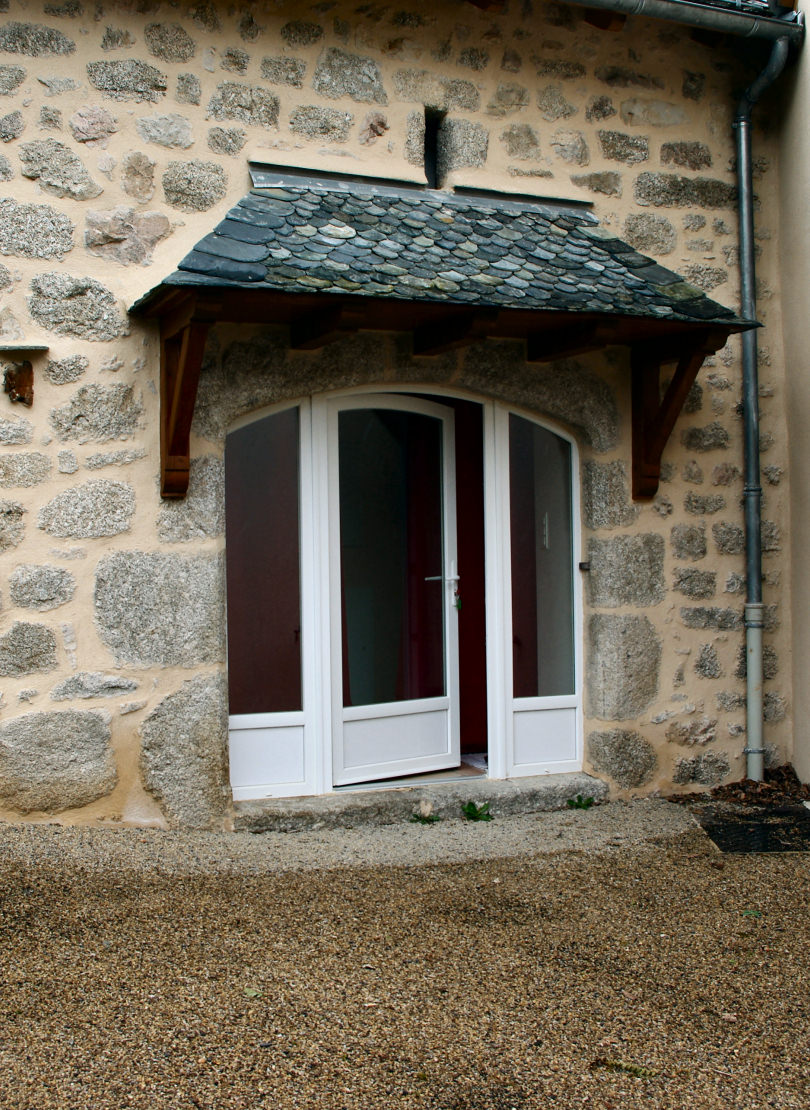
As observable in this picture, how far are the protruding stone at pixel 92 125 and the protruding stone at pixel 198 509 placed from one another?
1.37 metres

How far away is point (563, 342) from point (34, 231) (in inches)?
89.0

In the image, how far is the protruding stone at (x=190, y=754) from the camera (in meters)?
4.32

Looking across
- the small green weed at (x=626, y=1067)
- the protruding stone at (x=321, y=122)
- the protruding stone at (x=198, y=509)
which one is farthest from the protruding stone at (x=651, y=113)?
the small green weed at (x=626, y=1067)

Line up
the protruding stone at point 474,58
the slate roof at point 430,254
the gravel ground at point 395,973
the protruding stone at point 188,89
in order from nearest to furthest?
the gravel ground at point 395,973 < the slate roof at point 430,254 < the protruding stone at point 188,89 < the protruding stone at point 474,58

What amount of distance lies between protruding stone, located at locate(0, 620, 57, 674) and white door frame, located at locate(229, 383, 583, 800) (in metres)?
0.87

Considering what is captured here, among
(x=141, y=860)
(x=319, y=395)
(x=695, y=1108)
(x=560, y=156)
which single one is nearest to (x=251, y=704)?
(x=141, y=860)

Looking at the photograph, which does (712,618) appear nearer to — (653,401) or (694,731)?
(694,731)

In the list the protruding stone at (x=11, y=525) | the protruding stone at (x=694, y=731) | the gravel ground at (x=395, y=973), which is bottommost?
the gravel ground at (x=395, y=973)

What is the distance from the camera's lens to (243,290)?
3758 millimetres

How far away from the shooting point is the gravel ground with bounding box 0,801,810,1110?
2.51m

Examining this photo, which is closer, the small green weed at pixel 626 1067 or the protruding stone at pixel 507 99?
the small green weed at pixel 626 1067

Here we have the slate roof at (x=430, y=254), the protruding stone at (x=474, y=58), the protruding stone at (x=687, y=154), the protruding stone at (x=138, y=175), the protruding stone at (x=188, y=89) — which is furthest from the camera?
the protruding stone at (x=687, y=154)

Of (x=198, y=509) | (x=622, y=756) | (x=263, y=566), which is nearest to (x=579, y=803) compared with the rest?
(x=622, y=756)

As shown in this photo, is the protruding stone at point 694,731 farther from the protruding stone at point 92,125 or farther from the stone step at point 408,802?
the protruding stone at point 92,125
